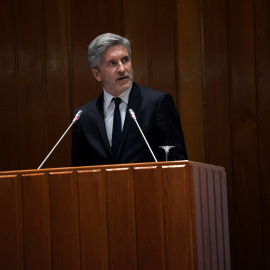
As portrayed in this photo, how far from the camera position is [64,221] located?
78.9 inches

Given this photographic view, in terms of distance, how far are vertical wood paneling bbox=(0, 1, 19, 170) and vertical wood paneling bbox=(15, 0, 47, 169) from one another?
0.10ft

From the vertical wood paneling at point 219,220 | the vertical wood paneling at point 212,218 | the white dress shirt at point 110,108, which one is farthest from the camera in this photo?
the white dress shirt at point 110,108

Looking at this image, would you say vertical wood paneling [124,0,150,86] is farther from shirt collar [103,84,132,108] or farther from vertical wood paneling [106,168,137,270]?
vertical wood paneling [106,168,137,270]

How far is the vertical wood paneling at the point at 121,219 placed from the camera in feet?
6.42

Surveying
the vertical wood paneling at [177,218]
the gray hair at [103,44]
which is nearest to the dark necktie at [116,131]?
the gray hair at [103,44]

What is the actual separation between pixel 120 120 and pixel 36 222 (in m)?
0.84

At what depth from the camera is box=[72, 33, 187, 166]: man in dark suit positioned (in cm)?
264

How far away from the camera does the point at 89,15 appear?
3.54 m

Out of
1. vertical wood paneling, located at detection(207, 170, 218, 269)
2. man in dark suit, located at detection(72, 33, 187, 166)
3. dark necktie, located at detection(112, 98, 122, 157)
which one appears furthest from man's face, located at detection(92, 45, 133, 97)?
vertical wood paneling, located at detection(207, 170, 218, 269)

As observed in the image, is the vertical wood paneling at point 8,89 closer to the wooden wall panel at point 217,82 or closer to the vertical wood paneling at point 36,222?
the wooden wall panel at point 217,82

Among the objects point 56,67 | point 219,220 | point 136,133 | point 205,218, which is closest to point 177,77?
point 56,67

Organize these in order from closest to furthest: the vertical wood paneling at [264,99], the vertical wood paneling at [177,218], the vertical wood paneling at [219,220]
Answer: the vertical wood paneling at [177,218], the vertical wood paneling at [219,220], the vertical wood paneling at [264,99]

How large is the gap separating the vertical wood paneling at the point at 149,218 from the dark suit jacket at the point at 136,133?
2.11ft

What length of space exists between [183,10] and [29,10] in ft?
2.90
